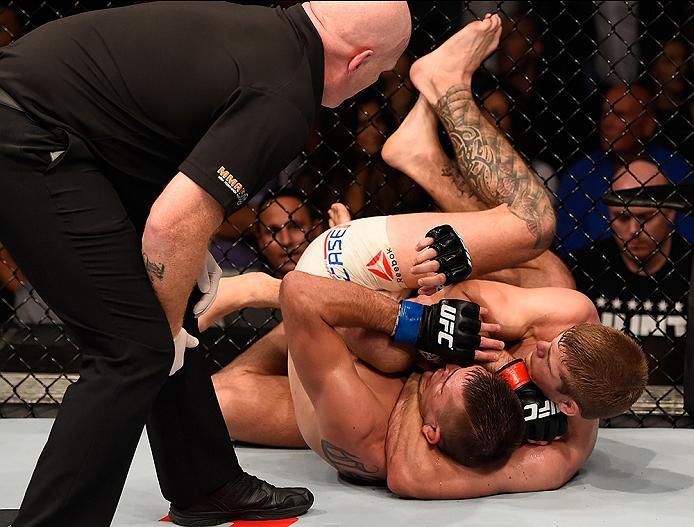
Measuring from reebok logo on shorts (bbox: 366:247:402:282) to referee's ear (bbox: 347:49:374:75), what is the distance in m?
0.81

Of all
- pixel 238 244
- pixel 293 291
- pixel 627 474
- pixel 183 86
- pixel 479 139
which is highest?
pixel 183 86

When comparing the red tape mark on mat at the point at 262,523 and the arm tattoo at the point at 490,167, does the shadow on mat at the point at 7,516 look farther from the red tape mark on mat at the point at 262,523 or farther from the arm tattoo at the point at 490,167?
the arm tattoo at the point at 490,167

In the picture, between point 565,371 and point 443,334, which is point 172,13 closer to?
point 443,334

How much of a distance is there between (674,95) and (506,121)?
50 centimetres

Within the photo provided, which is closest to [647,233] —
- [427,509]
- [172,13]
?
[427,509]

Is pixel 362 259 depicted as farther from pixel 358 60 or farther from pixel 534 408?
pixel 358 60

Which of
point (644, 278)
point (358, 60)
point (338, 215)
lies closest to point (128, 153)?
point (358, 60)

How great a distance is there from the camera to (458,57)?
2.43 m

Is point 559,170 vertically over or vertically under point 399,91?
under

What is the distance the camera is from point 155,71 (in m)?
1.35

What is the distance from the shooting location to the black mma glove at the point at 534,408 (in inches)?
74.7

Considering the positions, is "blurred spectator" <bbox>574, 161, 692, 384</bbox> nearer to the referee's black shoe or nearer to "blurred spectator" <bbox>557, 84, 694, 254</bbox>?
"blurred spectator" <bbox>557, 84, 694, 254</bbox>

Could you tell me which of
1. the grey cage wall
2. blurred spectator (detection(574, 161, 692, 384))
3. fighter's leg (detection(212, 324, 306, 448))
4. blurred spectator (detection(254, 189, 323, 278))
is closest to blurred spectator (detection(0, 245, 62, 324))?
the grey cage wall

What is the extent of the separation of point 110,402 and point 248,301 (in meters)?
0.99
